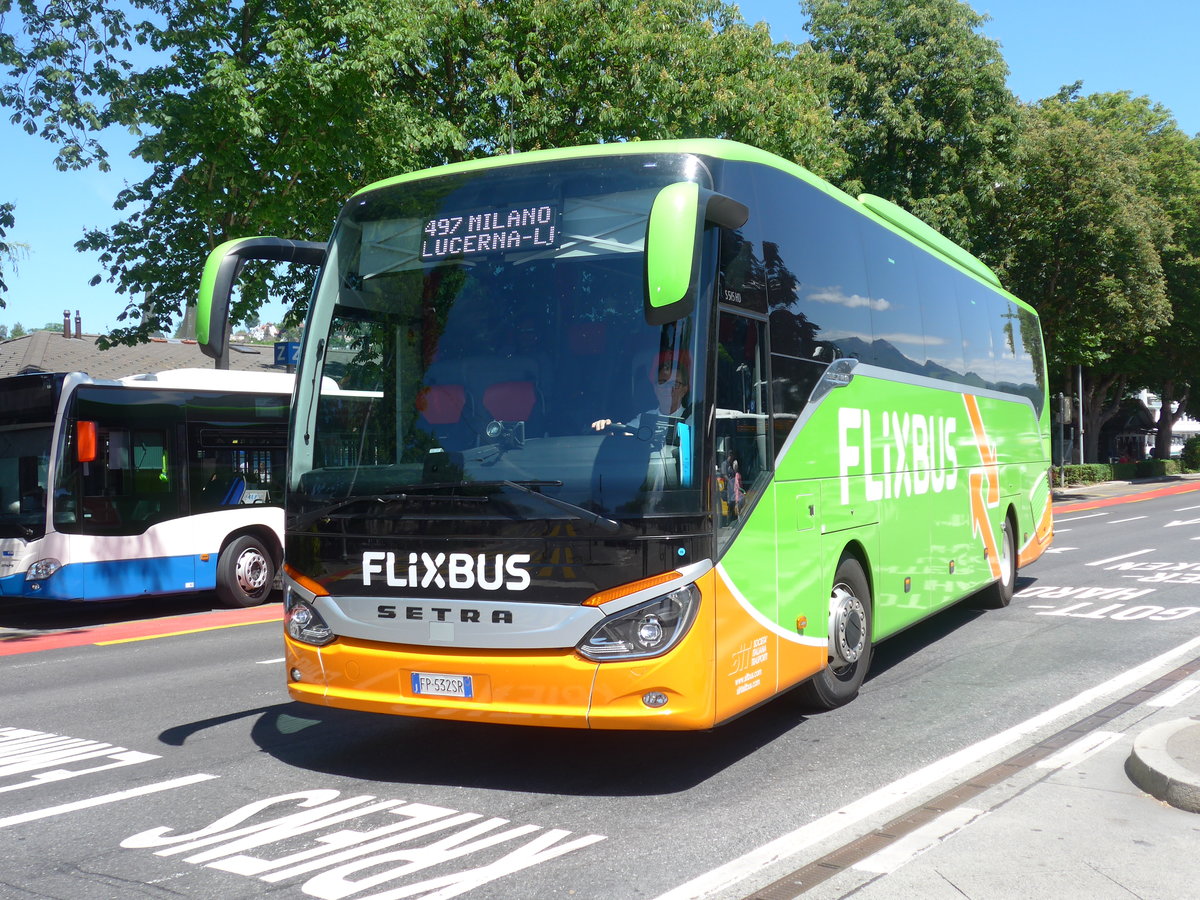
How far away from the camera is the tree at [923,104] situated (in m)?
31.1

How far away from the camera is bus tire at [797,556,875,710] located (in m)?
7.38

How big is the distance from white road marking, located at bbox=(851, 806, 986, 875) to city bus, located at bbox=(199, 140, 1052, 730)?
1.09 metres

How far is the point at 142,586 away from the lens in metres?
13.7

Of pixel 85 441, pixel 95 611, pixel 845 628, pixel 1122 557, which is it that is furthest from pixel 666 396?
pixel 1122 557

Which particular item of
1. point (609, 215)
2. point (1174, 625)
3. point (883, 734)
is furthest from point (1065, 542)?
point (609, 215)

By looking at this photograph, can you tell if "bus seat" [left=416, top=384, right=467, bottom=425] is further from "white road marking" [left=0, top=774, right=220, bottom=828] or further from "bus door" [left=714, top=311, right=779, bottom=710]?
"white road marking" [left=0, top=774, right=220, bottom=828]

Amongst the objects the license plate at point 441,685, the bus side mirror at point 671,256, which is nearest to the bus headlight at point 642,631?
the license plate at point 441,685

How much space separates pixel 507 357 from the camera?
5.80 metres

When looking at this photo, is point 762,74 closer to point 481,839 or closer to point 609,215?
point 609,215

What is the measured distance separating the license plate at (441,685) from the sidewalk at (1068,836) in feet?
6.47

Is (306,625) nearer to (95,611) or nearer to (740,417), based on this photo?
(740,417)

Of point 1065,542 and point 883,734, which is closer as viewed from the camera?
point 883,734

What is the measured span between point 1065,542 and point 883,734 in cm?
1554

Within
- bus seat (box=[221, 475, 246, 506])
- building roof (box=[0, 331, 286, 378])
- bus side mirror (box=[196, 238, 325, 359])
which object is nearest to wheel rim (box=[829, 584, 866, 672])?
bus side mirror (box=[196, 238, 325, 359])
